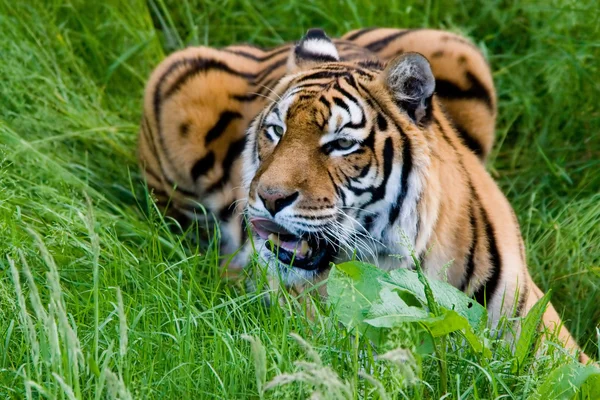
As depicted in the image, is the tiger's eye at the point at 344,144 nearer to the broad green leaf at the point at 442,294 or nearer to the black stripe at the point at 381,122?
the black stripe at the point at 381,122

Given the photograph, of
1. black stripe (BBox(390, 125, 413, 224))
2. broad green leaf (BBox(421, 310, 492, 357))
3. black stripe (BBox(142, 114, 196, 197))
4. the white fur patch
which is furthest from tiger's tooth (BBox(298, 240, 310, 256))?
black stripe (BBox(142, 114, 196, 197))

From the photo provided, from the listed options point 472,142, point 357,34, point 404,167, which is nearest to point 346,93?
point 404,167

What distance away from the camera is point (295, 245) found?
308cm

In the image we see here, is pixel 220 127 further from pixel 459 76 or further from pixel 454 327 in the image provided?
pixel 454 327

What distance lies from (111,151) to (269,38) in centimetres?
116

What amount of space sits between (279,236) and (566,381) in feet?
3.27

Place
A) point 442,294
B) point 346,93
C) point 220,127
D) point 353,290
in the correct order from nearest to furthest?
point 353,290, point 442,294, point 346,93, point 220,127

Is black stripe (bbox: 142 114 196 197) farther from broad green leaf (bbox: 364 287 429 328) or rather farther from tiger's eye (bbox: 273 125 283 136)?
broad green leaf (bbox: 364 287 429 328)

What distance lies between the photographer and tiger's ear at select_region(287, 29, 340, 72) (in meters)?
3.46

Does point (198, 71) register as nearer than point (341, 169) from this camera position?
No

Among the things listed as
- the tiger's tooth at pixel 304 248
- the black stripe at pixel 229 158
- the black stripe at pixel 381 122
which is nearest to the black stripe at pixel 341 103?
the black stripe at pixel 381 122

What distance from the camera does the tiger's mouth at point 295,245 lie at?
306 centimetres

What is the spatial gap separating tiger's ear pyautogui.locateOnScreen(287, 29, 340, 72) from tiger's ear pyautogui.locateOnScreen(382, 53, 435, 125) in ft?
1.41

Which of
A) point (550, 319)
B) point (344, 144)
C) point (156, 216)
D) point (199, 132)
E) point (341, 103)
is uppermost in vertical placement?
point (341, 103)
